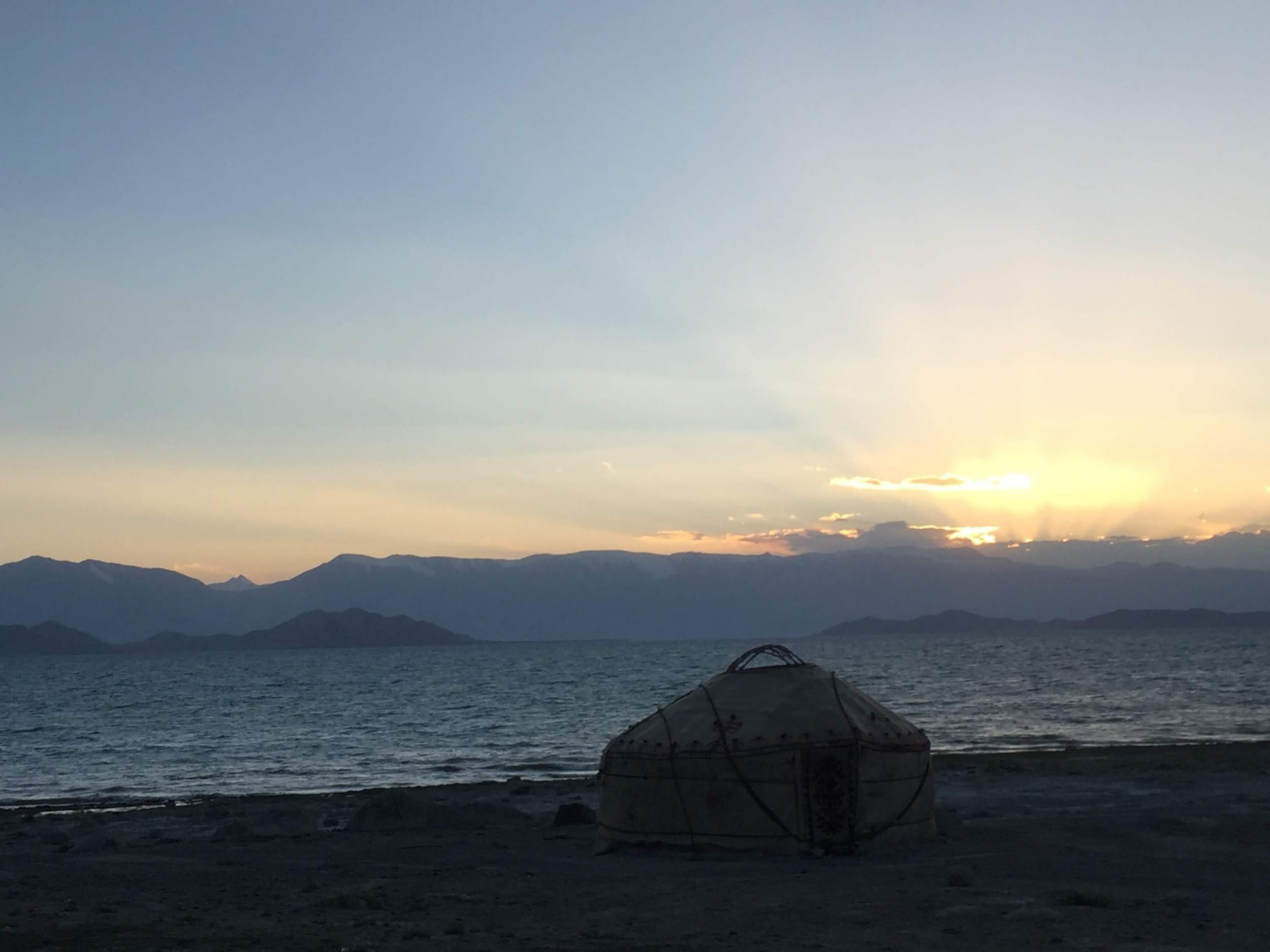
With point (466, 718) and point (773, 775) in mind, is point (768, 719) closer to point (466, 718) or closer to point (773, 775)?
point (773, 775)

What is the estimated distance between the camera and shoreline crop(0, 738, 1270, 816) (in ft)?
100

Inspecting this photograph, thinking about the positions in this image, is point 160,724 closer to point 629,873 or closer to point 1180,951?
point 629,873

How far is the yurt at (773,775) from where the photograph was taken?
17.3 m

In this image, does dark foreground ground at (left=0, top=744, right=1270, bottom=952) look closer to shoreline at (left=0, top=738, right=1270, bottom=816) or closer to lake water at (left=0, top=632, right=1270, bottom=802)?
shoreline at (left=0, top=738, right=1270, bottom=816)

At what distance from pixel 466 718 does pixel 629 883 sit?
51199 mm

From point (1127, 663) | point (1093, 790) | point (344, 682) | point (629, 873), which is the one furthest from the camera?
point (344, 682)

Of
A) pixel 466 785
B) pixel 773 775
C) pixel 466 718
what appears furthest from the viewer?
pixel 466 718

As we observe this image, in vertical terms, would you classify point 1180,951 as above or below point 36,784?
above

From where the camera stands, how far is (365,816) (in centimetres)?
2320

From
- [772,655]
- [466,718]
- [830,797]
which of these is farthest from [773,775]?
[466,718]

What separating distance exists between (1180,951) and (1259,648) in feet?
525

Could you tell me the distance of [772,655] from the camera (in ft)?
67.9

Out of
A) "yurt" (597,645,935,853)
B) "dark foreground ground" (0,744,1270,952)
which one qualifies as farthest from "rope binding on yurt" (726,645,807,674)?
"dark foreground ground" (0,744,1270,952)

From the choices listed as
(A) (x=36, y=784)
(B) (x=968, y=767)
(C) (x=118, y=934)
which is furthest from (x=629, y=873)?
(A) (x=36, y=784)
